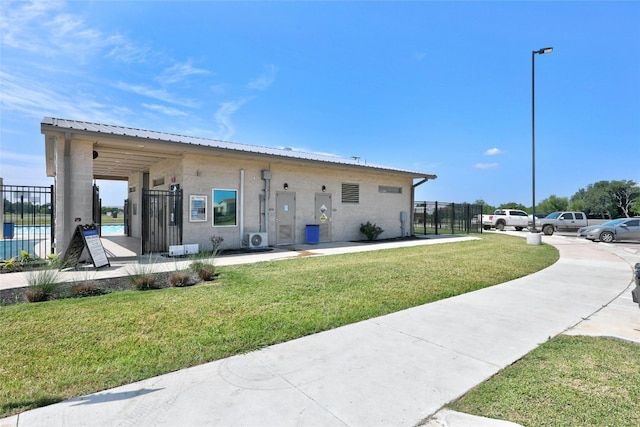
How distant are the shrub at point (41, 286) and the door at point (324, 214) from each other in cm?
1009

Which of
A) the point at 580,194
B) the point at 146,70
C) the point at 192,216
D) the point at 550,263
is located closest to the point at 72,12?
the point at 146,70

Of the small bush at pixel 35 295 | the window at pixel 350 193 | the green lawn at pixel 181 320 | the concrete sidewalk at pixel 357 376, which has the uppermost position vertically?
the window at pixel 350 193

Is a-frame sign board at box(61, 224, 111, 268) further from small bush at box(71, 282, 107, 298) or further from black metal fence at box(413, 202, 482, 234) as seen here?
black metal fence at box(413, 202, 482, 234)

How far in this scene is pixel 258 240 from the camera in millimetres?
12461

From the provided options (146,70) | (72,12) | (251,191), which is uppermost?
(146,70)

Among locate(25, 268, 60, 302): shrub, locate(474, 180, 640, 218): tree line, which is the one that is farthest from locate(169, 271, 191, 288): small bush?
locate(474, 180, 640, 218): tree line

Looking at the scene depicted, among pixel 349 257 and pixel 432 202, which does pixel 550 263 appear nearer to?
pixel 349 257

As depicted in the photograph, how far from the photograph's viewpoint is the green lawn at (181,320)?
9.87ft

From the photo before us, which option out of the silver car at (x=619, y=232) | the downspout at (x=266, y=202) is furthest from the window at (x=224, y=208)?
the silver car at (x=619, y=232)

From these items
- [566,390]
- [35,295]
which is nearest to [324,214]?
[35,295]

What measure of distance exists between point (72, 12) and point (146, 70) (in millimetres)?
4862

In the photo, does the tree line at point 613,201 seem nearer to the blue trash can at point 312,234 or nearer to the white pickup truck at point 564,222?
the white pickup truck at point 564,222

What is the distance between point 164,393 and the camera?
2.68m

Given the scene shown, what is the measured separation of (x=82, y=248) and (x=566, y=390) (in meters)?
10.4
